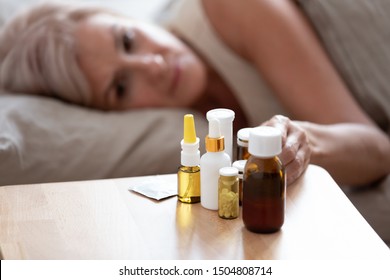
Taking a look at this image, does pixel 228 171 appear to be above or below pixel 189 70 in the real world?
above

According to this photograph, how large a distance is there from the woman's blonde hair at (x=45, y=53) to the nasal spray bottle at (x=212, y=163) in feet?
2.53

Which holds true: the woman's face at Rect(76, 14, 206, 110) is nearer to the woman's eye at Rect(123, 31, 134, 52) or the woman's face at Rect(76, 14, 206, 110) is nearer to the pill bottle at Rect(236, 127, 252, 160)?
the woman's eye at Rect(123, 31, 134, 52)

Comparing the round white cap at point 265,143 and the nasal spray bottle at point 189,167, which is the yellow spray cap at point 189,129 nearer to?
the nasal spray bottle at point 189,167

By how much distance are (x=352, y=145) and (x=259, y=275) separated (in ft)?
2.11

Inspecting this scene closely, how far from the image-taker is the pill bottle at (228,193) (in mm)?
956

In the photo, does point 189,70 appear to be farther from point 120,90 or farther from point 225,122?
point 225,122

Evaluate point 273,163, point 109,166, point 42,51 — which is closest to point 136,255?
point 273,163

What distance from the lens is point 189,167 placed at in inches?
39.8

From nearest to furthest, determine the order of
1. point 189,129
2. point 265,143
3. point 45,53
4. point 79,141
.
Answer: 1. point 265,143
2. point 189,129
3. point 79,141
4. point 45,53

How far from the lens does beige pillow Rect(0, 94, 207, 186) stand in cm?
145

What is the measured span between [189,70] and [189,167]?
0.76 meters

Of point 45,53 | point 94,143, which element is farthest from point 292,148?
point 45,53

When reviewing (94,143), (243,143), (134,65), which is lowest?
(94,143)

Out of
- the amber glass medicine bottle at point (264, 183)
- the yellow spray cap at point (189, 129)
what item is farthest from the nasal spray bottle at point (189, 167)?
the amber glass medicine bottle at point (264, 183)
